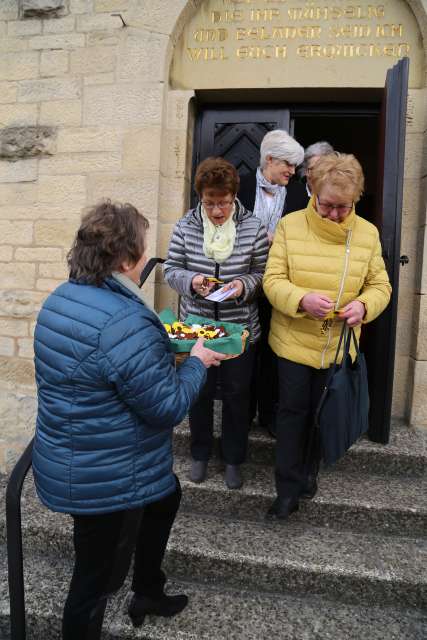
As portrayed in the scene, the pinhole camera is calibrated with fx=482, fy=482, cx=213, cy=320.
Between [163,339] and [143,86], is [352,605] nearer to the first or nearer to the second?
[163,339]

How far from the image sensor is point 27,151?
3.77m

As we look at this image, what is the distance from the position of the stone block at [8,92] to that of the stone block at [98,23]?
26.7 inches

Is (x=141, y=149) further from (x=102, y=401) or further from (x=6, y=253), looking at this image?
(x=102, y=401)

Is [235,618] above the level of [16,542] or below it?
below

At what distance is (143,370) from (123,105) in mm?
2831

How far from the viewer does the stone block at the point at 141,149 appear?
3596 mm

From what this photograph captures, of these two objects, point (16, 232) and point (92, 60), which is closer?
point (92, 60)

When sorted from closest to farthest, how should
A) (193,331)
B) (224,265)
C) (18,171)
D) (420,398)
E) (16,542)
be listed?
(16,542), (193,331), (224,265), (420,398), (18,171)

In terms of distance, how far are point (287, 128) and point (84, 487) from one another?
3.34 meters

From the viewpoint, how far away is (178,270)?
2605mm

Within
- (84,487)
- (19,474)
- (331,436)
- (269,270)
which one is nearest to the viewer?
(84,487)

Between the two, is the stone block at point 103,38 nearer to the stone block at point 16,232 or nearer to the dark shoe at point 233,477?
the stone block at point 16,232

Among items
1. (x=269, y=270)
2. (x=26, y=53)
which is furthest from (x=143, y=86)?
(x=269, y=270)

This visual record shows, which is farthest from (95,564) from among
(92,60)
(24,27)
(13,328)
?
(24,27)
